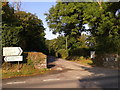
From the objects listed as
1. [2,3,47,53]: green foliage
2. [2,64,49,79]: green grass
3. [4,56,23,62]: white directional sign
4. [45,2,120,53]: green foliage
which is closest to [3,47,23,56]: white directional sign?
[4,56,23,62]: white directional sign

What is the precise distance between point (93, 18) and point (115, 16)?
3.28 metres

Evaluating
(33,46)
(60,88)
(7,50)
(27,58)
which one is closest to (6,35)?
(7,50)

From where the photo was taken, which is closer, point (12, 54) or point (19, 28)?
point (12, 54)

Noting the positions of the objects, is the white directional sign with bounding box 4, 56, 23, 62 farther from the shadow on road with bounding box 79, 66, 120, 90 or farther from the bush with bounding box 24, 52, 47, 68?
the shadow on road with bounding box 79, 66, 120, 90

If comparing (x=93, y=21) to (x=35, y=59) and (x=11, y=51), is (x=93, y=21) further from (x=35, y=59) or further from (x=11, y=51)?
(x=11, y=51)

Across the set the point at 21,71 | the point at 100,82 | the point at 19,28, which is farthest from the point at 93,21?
the point at 100,82

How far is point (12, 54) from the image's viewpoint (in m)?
15.1

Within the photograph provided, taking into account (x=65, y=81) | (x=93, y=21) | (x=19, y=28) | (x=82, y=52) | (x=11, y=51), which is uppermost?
(x=93, y=21)

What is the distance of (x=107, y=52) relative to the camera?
2148 cm

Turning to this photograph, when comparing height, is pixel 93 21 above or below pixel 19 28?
above

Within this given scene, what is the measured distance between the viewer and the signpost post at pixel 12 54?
1493cm

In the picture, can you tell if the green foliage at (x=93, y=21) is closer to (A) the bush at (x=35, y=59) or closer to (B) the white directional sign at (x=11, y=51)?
(A) the bush at (x=35, y=59)

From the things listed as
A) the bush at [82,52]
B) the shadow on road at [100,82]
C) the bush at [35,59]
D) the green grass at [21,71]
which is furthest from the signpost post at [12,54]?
the bush at [82,52]

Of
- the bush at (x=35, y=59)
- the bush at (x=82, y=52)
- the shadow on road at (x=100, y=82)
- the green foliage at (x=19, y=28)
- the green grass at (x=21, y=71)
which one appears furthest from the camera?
the bush at (x=82, y=52)
